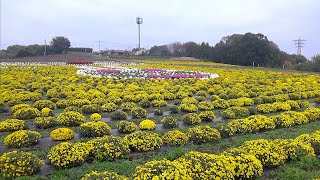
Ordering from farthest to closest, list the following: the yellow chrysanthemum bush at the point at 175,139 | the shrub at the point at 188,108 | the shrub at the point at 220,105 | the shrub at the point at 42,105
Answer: the shrub at the point at 220,105
the shrub at the point at 188,108
the shrub at the point at 42,105
the yellow chrysanthemum bush at the point at 175,139

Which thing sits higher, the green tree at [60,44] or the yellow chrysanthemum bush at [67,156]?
the green tree at [60,44]

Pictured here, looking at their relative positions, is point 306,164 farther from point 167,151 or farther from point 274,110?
point 274,110

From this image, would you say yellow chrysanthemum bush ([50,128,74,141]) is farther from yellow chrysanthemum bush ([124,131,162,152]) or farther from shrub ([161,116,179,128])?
shrub ([161,116,179,128])

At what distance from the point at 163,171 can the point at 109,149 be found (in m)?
2.42

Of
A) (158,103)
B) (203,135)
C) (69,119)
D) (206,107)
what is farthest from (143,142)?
(158,103)

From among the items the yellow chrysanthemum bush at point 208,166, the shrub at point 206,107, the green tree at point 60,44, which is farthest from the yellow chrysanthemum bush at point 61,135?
the green tree at point 60,44

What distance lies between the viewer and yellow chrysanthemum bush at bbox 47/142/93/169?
293 inches

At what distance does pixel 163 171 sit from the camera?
19.2ft

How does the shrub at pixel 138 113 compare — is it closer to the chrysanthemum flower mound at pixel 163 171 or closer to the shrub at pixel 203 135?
the shrub at pixel 203 135

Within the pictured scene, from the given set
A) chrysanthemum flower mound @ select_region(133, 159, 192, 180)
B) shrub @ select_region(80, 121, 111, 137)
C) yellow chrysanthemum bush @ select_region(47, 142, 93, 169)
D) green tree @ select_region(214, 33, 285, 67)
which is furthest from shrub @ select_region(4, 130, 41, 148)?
green tree @ select_region(214, 33, 285, 67)

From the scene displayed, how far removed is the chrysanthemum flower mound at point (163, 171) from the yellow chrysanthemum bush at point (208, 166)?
0.19 metres

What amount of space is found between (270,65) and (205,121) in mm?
42170

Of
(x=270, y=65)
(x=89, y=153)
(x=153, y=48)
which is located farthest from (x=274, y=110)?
(x=153, y=48)

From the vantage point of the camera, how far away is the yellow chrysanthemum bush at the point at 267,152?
297 inches
